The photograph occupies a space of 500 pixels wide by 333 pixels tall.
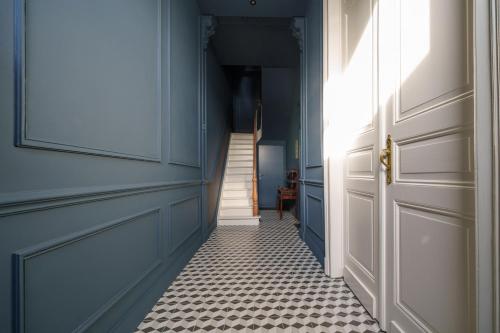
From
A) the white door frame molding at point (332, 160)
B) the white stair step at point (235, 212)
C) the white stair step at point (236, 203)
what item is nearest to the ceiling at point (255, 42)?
the white door frame molding at point (332, 160)

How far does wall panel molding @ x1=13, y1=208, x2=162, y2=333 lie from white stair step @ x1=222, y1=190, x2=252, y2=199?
12.3 feet

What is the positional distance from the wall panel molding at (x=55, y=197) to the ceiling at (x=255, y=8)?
307 centimetres

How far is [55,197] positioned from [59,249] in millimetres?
232

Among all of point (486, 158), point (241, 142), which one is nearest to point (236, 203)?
point (241, 142)

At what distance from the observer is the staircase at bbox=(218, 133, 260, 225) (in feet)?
16.6

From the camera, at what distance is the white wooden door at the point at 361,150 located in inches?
71.6

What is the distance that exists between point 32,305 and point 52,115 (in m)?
0.72

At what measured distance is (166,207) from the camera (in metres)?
2.30

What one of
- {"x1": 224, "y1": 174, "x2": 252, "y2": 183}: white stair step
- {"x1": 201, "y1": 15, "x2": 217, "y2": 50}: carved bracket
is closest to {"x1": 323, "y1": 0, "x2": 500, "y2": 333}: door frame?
{"x1": 201, "y1": 15, "x2": 217, "y2": 50}: carved bracket

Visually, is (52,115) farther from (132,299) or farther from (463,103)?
(463,103)

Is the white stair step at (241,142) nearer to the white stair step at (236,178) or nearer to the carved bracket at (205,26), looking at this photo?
the white stair step at (236,178)

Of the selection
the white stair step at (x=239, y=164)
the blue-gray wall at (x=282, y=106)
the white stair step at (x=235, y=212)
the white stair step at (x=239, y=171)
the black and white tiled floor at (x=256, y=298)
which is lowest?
the black and white tiled floor at (x=256, y=298)

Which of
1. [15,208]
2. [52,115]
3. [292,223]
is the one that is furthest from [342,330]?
[292,223]

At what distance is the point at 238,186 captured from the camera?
5.97 meters
